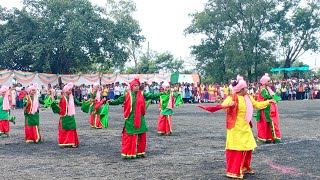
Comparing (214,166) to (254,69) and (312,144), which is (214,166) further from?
(254,69)

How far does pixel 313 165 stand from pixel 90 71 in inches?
1624

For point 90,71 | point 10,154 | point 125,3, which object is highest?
point 125,3

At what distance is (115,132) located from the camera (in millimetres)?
13914

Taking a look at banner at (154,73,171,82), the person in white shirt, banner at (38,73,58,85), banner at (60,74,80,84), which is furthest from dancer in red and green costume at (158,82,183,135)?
banner at (154,73,171,82)

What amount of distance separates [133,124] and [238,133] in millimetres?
2745

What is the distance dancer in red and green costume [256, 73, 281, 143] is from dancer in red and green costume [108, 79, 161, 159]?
143 inches

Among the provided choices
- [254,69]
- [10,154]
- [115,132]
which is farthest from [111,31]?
[10,154]

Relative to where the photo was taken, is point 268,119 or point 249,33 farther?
point 249,33

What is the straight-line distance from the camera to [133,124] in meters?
8.77

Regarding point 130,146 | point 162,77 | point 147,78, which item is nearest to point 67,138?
point 130,146

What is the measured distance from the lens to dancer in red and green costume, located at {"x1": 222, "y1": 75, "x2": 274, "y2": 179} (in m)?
6.82

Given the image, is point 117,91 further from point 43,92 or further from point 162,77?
point 162,77

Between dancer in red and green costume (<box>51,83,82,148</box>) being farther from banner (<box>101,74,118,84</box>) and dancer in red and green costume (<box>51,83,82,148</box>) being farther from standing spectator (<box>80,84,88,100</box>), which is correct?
banner (<box>101,74,118,84</box>)

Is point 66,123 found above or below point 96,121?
above
